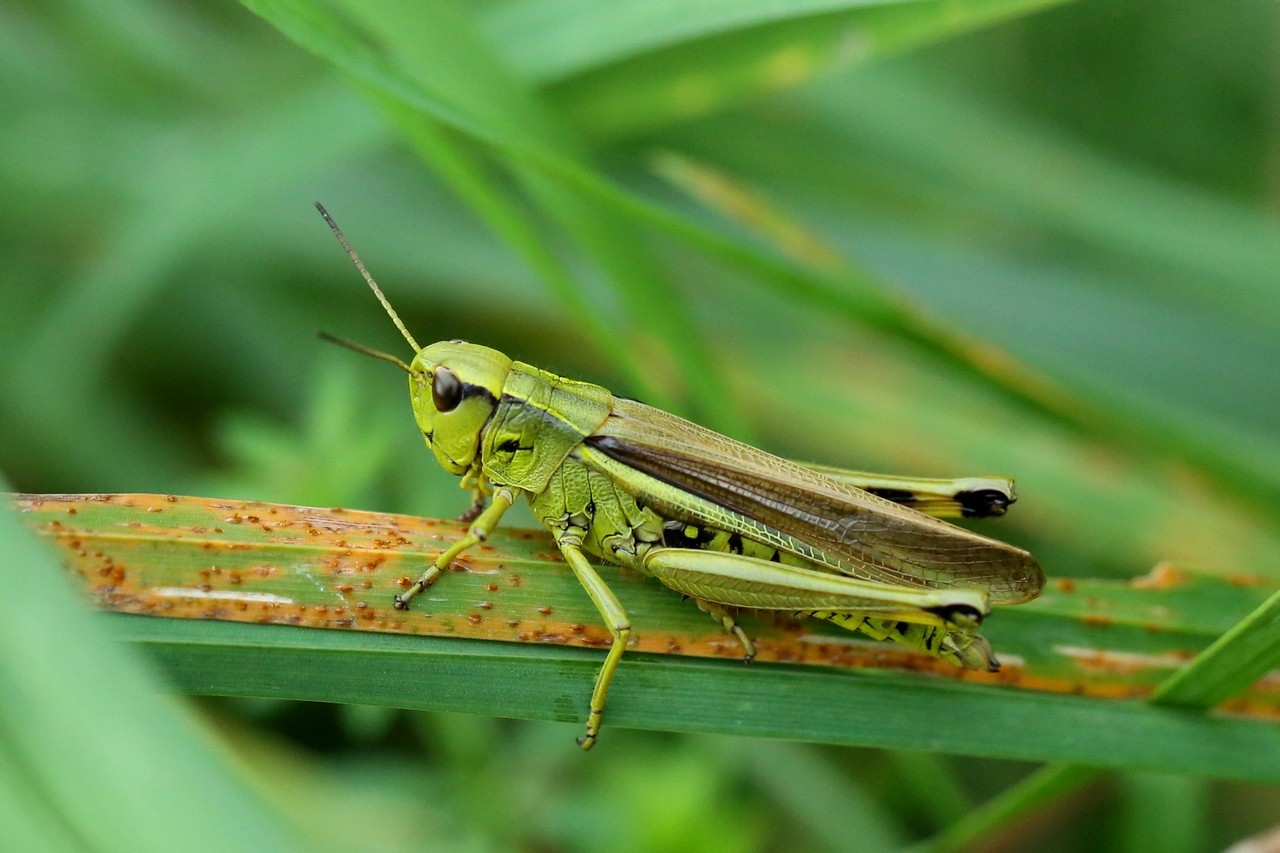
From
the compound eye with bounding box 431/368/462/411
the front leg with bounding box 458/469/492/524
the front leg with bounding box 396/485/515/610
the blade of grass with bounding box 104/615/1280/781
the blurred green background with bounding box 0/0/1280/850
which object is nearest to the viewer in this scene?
the blade of grass with bounding box 104/615/1280/781

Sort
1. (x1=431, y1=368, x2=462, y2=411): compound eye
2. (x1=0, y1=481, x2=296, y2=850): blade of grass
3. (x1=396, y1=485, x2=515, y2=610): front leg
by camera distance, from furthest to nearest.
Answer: (x1=431, y1=368, x2=462, y2=411): compound eye → (x1=396, y1=485, x2=515, y2=610): front leg → (x1=0, y1=481, x2=296, y2=850): blade of grass

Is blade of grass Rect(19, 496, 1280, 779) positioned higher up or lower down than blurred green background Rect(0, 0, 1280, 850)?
lower down

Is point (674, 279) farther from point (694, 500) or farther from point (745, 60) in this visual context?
point (694, 500)

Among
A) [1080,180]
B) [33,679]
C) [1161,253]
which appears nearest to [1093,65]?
[1080,180]

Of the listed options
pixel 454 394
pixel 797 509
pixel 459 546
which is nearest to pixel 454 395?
pixel 454 394

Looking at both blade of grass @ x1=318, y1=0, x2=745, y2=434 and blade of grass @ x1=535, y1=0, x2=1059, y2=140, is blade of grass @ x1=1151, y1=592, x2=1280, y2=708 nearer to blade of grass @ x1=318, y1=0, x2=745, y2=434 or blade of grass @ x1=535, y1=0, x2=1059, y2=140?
blade of grass @ x1=318, y1=0, x2=745, y2=434

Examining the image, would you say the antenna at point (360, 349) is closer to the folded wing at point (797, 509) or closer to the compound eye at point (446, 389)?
the compound eye at point (446, 389)

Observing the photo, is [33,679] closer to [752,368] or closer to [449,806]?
[449,806]

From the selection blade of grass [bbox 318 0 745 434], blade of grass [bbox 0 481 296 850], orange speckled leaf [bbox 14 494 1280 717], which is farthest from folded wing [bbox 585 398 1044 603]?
blade of grass [bbox 0 481 296 850]
